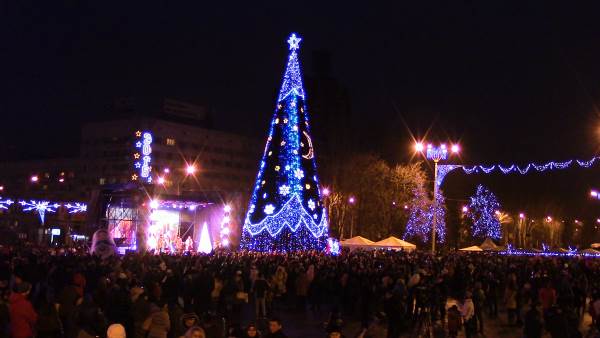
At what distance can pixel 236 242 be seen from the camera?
A: 43.1m

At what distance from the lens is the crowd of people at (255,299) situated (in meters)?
9.89

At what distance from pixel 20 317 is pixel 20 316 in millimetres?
15

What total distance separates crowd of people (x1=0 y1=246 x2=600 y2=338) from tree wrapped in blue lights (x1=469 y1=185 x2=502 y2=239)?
4303cm

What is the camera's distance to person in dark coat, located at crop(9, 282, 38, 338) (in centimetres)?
986

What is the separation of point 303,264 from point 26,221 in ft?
235

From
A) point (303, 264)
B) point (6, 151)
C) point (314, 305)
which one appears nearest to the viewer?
point (314, 305)

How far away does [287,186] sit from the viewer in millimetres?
40062

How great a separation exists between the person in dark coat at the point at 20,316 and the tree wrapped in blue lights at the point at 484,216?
65791mm

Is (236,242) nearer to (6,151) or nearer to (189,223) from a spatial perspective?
(189,223)

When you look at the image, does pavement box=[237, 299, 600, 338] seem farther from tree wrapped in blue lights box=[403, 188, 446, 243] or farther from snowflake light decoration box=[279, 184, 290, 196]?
tree wrapped in blue lights box=[403, 188, 446, 243]

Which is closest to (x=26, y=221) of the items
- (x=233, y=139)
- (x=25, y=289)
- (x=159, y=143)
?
(x=159, y=143)

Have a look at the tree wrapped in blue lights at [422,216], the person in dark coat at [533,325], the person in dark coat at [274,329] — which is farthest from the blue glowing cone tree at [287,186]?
the person in dark coat at [274,329]

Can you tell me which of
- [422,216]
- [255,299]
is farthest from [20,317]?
[422,216]

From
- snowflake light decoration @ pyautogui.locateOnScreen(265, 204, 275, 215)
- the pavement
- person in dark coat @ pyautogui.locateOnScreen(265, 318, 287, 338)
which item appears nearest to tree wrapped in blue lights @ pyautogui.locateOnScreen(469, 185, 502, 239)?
snowflake light decoration @ pyautogui.locateOnScreen(265, 204, 275, 215)
